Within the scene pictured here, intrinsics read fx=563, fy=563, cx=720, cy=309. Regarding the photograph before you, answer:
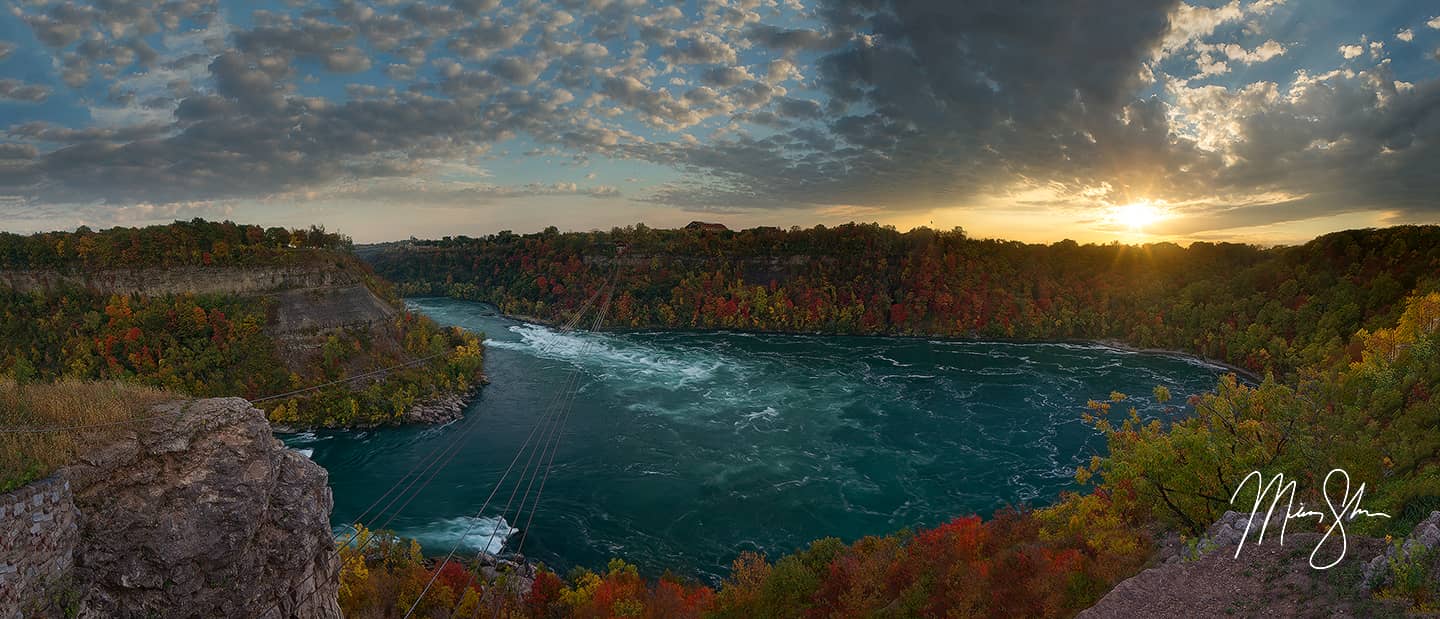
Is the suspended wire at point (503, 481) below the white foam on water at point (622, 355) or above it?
below

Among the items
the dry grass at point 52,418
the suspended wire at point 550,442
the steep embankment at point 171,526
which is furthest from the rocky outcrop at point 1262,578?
the suspended wire at point 550,442

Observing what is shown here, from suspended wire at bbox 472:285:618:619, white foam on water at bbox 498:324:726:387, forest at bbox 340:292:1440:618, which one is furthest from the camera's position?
white foam on water at bbox 498:324:726:387

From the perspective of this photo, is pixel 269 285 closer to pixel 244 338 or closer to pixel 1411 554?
pixel 244 338

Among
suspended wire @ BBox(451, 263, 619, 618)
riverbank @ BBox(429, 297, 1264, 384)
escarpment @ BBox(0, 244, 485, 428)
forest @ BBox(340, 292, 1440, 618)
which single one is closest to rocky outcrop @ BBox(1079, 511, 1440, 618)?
forest @ BBox(340, 292, 1440, 618)

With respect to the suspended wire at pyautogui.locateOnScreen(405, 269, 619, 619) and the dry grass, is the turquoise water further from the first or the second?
the dry grass

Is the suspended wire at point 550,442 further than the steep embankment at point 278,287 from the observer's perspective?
No

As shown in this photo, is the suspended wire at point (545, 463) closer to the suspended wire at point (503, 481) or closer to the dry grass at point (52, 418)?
the suspended wire at point (503, 481)

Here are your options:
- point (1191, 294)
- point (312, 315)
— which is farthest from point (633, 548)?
point (1191, 294)
